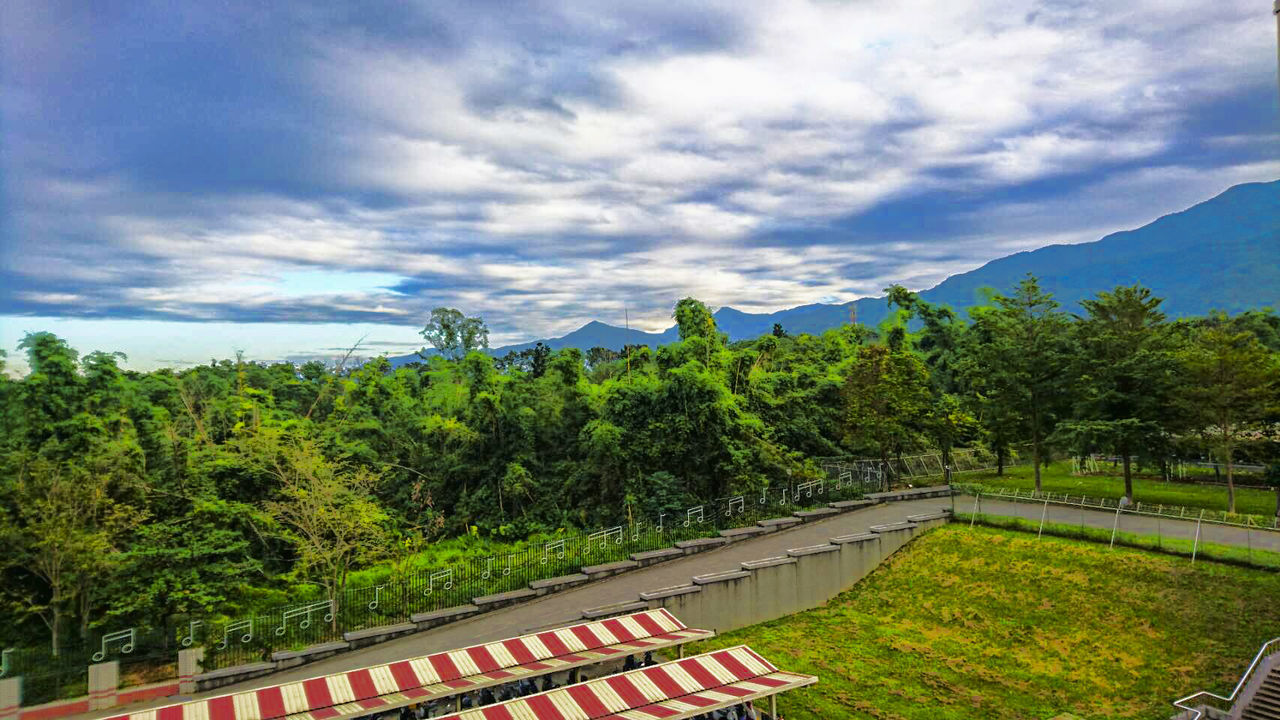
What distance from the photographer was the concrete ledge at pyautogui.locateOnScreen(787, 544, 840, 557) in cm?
2089

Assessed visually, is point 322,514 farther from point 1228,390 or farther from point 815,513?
point 1228,390

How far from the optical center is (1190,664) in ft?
50.2

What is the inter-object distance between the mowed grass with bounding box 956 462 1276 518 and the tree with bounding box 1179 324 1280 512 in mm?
2948

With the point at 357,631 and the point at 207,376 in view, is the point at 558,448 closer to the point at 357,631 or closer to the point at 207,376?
the point at 357,631

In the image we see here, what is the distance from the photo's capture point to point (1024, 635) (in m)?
17.3

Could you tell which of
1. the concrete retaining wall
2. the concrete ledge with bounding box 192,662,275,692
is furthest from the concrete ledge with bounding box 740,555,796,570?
the concrete ledge with bounding box 192,662,275,692

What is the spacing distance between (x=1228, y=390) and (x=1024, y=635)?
13.5 meters

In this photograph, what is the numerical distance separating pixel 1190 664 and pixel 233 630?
22564 mm

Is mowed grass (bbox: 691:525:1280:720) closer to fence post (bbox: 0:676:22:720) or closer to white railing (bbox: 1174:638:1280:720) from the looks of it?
white railing (bbox: 1174:638:1280:720)

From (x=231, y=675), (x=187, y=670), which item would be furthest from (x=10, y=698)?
(x=231, y=675)

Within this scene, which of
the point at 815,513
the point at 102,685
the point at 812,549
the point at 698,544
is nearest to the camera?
the point at 102,685

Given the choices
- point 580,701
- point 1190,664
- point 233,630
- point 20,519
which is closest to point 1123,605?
point 1190,664

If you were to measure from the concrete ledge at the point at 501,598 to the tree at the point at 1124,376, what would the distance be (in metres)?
20.4

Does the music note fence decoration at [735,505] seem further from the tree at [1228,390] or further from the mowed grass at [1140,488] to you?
the tree at [1228,390]
